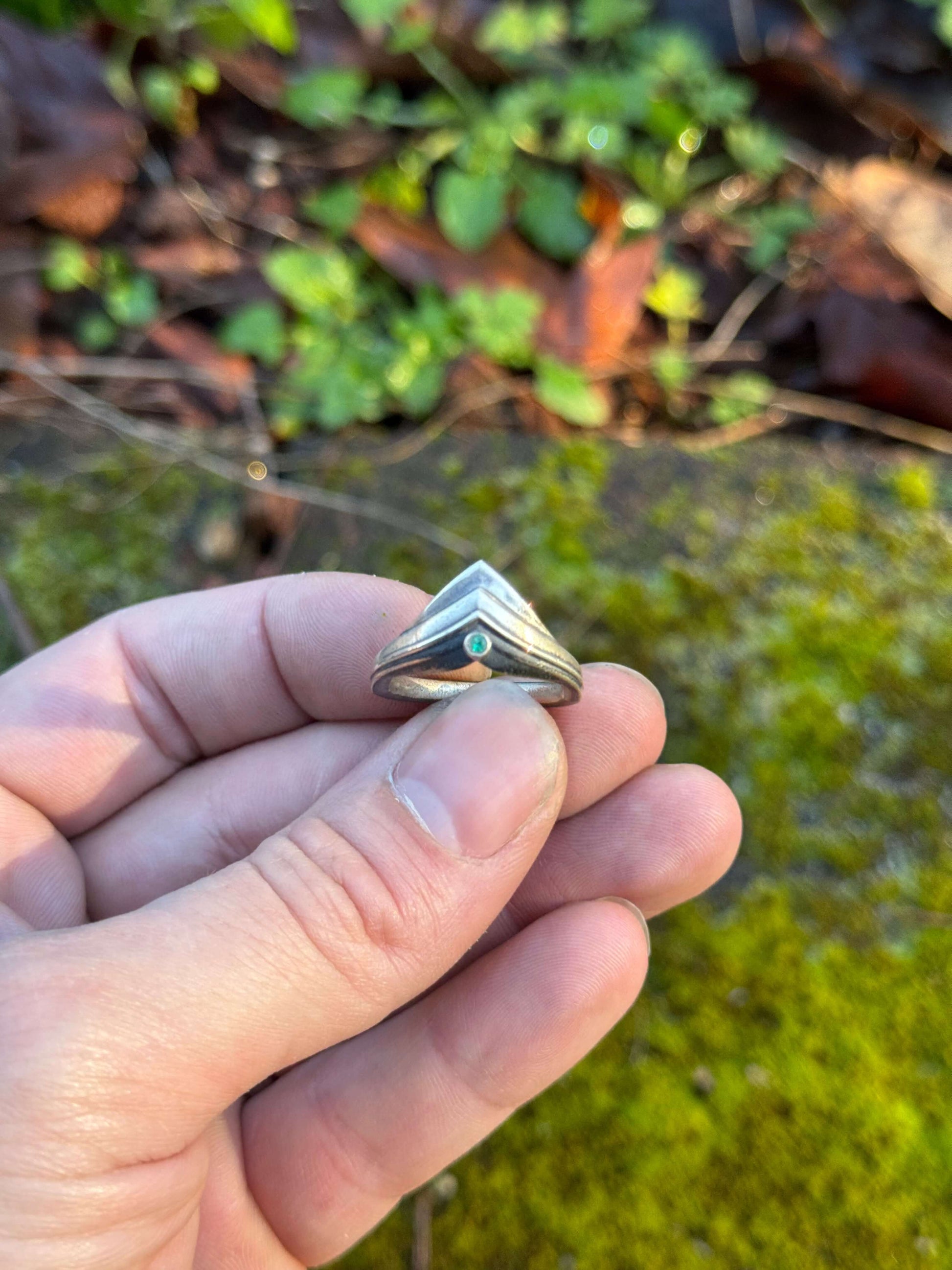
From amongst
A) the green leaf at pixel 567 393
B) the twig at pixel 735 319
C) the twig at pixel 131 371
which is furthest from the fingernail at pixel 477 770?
the twig at pixel 735 319

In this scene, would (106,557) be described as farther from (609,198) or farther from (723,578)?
(609,198)

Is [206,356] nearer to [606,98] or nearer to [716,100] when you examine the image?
[606,98]

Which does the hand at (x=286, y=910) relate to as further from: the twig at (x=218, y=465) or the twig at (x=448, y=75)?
the twig at (x=448, y=75)

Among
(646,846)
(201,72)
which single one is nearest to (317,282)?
(201,72)

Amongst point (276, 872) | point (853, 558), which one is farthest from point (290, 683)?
point (853, 558)

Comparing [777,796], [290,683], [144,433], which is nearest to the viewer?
[290,683]

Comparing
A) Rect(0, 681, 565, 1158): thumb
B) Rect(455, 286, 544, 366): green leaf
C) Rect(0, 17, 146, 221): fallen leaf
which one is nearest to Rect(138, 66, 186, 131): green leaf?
Rect(0, 17, 146, 221): fallen leaf
